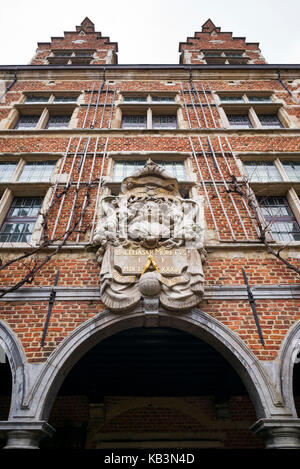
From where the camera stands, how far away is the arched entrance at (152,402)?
526 cm

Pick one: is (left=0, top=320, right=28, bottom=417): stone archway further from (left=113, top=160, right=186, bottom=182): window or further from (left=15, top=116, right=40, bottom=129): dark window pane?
(left=15, top=116, right=40, bottom=129): dark window pane

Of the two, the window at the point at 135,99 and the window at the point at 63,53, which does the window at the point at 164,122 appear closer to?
the window at the point at 135,99

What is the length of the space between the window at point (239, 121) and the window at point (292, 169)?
221cm

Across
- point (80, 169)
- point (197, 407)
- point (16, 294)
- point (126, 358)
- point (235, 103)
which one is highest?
point (235, 103)

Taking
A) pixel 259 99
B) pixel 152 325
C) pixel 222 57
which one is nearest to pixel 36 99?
pixel 259 99

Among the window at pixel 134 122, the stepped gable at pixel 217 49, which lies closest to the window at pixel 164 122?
the window at pixel 134 122

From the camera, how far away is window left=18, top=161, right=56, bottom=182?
653cm

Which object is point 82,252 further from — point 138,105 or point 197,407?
point 138,105

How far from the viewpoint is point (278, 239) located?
5477 mm

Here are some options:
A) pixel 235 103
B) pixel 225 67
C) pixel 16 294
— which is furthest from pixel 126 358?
pixel 225 67

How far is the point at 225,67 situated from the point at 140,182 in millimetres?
7030

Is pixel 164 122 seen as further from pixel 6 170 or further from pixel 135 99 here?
pixel 6 170

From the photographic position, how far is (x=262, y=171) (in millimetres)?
6727
